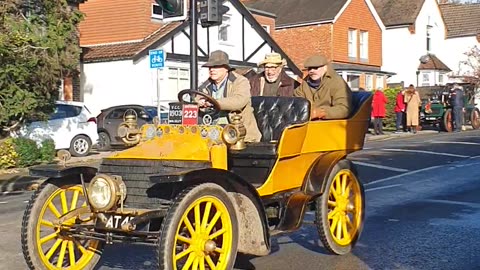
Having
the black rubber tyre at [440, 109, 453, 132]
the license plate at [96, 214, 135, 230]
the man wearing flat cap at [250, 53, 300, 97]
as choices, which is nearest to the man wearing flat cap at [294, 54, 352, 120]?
the man wearing flat cap at [250, 53, 300, 97]

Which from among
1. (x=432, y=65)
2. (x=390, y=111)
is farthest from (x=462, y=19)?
(x=390, y=111)

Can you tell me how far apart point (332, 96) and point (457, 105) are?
74.2ft

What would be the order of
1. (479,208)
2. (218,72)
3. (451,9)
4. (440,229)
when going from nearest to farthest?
(218,72), (440,229), (479,208), (451,9)

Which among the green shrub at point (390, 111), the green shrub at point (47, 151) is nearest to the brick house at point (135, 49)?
the green shrub at point (390, 111)

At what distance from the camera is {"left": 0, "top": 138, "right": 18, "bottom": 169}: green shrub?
57.8 feet

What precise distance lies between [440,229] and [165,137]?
12.5 feet

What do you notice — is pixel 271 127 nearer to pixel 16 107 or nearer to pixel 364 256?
pixel 364 256

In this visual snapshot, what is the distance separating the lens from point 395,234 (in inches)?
324

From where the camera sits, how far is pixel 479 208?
32.6 ft

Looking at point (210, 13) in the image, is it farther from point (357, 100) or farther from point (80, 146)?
point (80, 146)

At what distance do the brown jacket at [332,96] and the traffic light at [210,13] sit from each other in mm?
3878

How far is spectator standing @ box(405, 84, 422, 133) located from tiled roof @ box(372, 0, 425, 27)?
19020 mm

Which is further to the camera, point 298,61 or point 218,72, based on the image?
point 298,61

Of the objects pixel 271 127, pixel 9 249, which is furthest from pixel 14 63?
pixel 271 127
